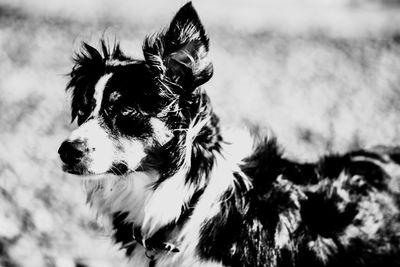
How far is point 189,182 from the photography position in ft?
8.08

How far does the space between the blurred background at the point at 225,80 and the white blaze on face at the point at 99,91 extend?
1.37 m

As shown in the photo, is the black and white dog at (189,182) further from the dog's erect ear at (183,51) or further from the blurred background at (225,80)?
the blurred background at (225,80)

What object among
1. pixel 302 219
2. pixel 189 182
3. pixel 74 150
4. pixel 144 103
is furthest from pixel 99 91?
pixel 302 219

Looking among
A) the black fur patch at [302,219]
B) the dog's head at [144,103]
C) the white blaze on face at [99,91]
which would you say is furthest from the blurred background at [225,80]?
the white blaze on face at [99,91]

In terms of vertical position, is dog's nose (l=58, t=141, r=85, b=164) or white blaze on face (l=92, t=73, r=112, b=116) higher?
white blaze on face (l=92, t=73, r=112, b=116)

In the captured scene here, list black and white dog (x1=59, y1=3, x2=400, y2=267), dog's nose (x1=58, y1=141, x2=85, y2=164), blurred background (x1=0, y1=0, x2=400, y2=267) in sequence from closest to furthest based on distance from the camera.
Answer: dog's nose (x1=58, y1=141, x2=85, y2=164) → black and white dog (x1=59, y1=3, x2=400, y2=267) → blurred background (x1=0, y1=0, x2=400, y2=267)

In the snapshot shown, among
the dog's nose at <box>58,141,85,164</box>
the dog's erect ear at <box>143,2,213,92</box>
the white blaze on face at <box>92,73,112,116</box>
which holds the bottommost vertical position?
the dog's nose at <box>58,141,85,164</box>

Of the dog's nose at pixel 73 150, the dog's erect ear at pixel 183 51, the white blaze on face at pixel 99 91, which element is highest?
the dog's erect ear at pixel 183 51

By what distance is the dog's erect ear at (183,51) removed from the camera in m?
2.29

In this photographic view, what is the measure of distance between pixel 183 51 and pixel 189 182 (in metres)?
0.69

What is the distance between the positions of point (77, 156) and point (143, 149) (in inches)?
13.7

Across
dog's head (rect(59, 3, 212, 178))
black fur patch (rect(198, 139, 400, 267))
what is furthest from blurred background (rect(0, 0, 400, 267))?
dog's head (rect(59, 3, 212, 178))

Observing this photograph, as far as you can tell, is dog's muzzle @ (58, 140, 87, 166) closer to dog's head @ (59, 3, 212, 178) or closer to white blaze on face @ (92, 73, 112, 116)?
dog's head @ (59, 3, 212, 178)

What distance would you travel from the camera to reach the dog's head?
235 cm
